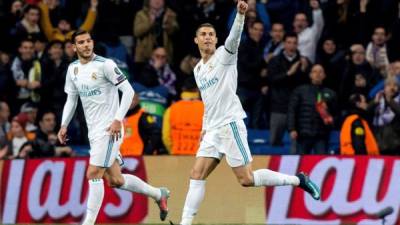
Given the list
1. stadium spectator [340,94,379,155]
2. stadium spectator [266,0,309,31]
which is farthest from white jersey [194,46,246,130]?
stadium spectator [266,0,309,31]

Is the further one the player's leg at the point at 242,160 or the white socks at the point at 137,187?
the white socks at the point at 137,187

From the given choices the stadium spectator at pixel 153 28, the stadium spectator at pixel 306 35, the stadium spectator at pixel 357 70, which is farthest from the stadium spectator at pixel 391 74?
the stadium spectator at pixel 153 28

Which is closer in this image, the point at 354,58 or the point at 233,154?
the point at 233,154

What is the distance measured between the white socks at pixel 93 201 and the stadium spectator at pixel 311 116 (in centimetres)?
545

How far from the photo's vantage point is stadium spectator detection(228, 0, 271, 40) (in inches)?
871

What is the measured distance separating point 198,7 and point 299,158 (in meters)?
5.07

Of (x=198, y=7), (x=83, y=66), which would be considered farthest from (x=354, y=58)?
(x=83, y=66)

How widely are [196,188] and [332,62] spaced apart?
7.38 m

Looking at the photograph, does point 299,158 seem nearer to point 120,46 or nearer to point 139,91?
point 139,91

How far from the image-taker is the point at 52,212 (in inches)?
754

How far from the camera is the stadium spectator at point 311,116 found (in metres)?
20.3

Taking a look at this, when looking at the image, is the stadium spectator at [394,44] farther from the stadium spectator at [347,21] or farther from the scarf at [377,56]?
the stadium spectator at [347,21]

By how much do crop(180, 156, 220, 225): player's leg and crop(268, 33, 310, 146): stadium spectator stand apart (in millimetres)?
A: 6283

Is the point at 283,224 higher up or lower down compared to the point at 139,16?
lower down
